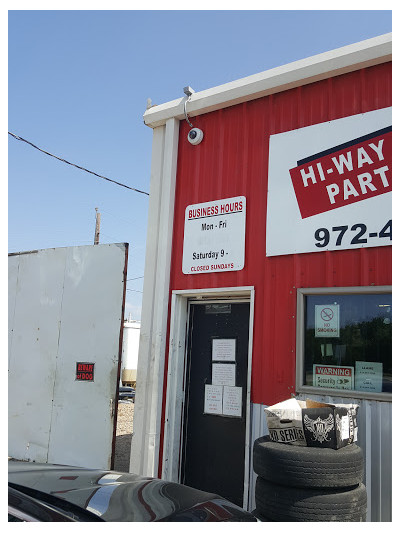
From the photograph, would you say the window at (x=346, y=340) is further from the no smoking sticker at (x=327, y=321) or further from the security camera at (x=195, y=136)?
the security camera at (x=195, y=136)

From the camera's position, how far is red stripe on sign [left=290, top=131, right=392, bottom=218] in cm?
475

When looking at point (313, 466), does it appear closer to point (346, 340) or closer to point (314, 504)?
point (314, 504)

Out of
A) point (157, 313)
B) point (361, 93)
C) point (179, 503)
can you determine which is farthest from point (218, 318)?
point (179, 503)

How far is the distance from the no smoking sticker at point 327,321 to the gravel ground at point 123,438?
13.0 feet

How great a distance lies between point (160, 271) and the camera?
6.21 m

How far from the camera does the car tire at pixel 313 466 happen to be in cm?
371

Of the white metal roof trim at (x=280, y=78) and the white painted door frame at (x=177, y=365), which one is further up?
the white metal roof trim at (x=280, y=78)

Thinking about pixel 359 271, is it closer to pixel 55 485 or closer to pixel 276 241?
pixel 276 241

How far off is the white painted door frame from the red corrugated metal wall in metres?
0.13

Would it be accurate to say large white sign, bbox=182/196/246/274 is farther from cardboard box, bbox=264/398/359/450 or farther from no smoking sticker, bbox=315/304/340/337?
cardboard box, bbox=264/398/359/450

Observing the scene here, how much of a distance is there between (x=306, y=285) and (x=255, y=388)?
4.10 feet

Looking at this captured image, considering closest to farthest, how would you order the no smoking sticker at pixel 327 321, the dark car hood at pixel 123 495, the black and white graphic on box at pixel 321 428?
1. the dark car hood at pixel 123 495
2. the black and white graphic on box at pixel 321 428
3. the no smoking sticker at pixel 327 321

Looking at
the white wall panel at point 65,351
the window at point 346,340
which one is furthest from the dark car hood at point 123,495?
the white wall panel at point 65,351

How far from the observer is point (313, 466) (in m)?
3.72
